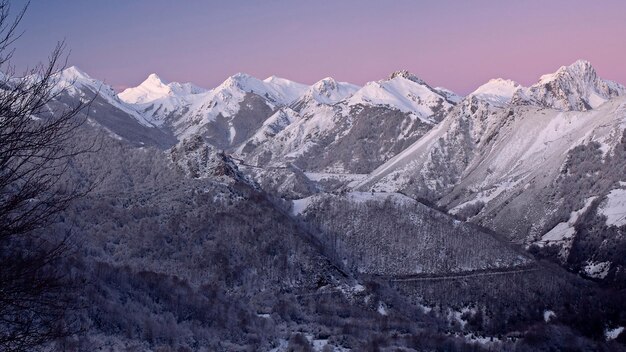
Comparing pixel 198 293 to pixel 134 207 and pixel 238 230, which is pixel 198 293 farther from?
pixel 134 207

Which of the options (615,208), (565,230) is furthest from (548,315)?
(615,208)

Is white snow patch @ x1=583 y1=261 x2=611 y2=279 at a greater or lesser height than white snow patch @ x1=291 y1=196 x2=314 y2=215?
lesser

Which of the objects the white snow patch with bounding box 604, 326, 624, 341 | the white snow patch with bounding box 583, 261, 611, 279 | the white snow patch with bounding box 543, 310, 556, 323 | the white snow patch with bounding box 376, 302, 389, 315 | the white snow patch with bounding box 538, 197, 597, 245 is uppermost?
the white snow patch with bounding box 538, 197, 597, 245

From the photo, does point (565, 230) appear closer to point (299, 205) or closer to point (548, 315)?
point (548, 315)

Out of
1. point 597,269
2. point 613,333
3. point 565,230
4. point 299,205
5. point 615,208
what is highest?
point 615,208

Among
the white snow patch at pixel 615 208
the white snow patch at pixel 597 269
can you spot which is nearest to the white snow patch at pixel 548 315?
the white snow patch at pixel 597 269

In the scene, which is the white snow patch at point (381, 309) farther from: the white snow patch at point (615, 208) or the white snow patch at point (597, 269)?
the white snow patch at point (615, 208)

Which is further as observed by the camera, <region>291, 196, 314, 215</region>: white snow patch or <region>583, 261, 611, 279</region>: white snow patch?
<region>291, 196, 314, 215</region>: white snow patch

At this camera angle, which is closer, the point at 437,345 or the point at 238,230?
the point at 437,345

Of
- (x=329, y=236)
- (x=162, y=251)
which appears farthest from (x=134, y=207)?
(x=329, y=236)

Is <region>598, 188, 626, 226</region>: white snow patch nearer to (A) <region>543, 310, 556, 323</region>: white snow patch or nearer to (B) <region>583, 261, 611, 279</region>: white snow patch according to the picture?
(B) <region>583, 261, 611, 279</region>: white snow patch

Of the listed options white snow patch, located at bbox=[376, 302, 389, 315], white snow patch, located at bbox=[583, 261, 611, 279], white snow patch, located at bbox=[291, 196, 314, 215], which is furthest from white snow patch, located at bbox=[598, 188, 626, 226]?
white snow patch, located at bbox=[376, 302, 389, 315]
